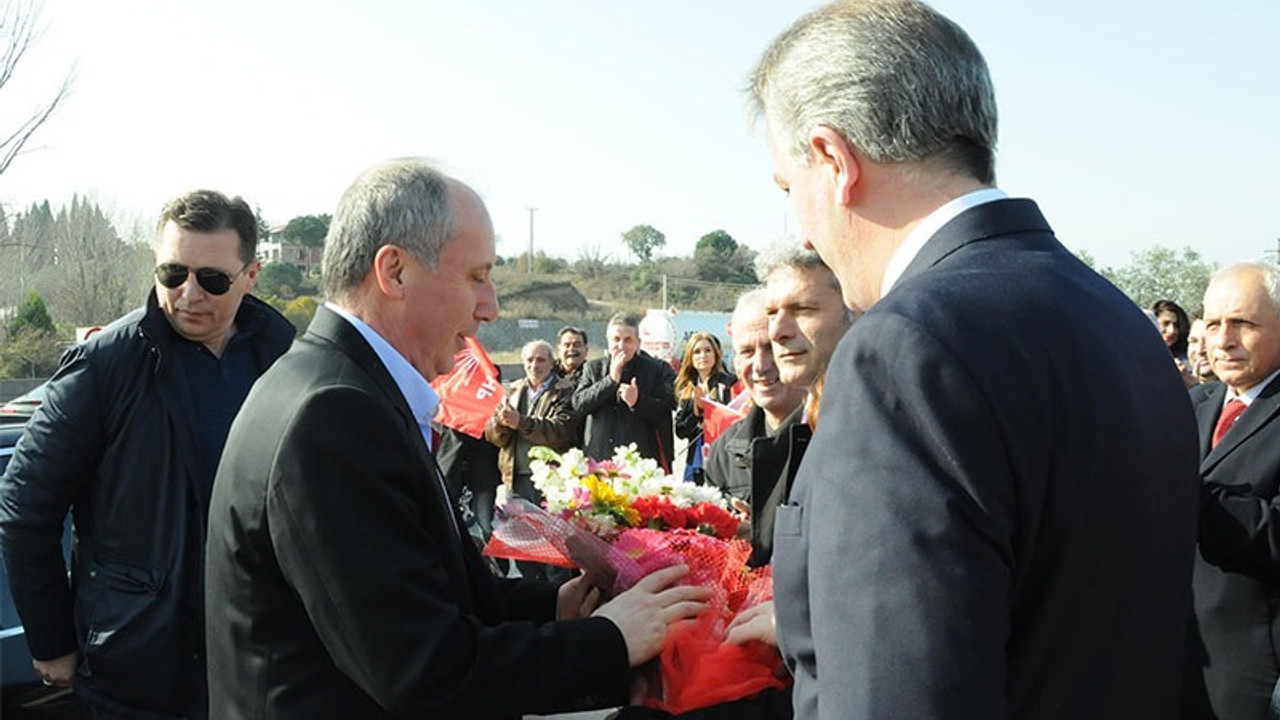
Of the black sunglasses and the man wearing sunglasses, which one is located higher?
the black sunglasses

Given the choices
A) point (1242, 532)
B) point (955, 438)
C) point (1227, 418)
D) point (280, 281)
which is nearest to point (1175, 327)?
point (1227, 418)

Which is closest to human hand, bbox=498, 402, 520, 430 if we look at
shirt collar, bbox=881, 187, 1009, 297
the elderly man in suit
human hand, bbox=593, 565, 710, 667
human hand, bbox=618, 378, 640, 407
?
the elderly man in suit

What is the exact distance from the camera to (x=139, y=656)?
10.7ft

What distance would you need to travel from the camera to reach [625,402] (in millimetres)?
9117

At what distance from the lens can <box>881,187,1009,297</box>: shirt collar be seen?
1508 millimetres

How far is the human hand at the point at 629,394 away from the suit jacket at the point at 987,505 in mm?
7560

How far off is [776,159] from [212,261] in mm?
2779

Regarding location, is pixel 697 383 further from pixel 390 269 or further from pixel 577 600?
pixel 390 269

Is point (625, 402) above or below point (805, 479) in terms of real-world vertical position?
below

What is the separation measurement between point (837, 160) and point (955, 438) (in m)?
0.48

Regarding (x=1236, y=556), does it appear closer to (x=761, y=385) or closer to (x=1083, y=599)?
(x=761, y=385)

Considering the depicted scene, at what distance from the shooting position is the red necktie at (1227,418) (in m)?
3.94

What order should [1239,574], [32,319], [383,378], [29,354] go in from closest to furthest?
[383,378] → [1239,574] → [29,354] → [32,319]

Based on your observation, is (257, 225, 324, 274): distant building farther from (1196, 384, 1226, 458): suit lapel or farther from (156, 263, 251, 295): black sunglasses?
(1196, 384, 1226, 458): suit lapel
